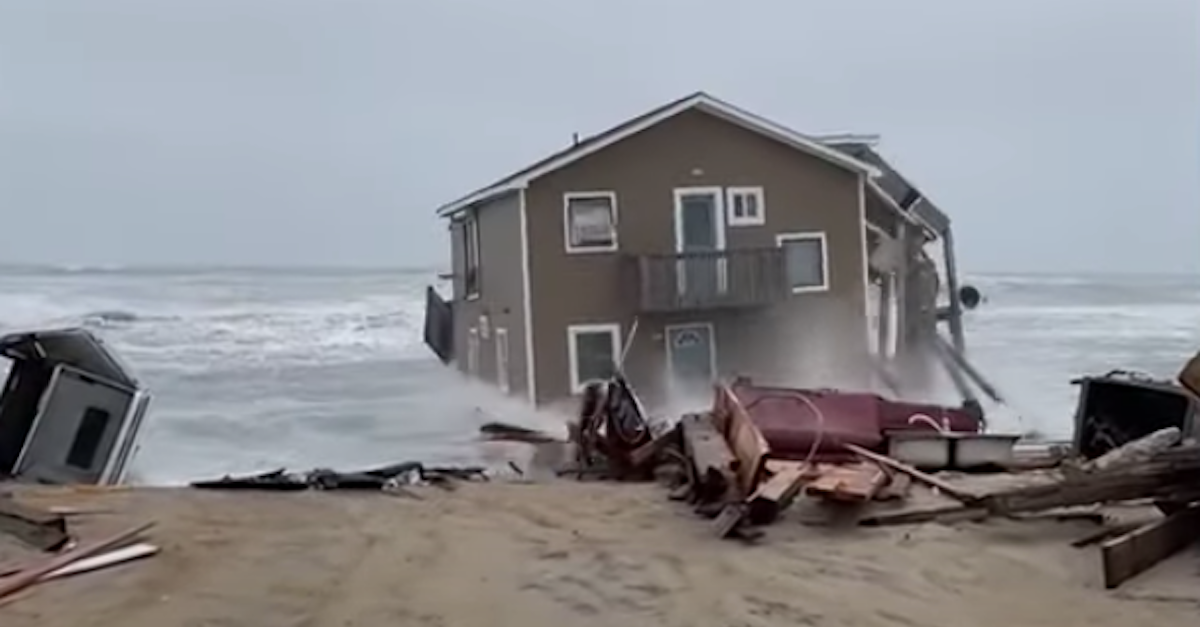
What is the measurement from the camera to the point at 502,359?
19.9 m

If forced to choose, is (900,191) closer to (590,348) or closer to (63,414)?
(590,348)

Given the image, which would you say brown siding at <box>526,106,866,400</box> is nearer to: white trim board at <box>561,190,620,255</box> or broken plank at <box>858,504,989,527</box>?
white trim board at <box>561,190,620,255</box>

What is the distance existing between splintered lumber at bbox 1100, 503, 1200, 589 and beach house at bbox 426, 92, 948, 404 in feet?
43.7

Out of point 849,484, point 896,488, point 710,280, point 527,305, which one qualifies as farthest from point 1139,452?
point 527,305

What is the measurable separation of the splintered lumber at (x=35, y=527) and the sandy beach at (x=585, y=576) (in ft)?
0.53

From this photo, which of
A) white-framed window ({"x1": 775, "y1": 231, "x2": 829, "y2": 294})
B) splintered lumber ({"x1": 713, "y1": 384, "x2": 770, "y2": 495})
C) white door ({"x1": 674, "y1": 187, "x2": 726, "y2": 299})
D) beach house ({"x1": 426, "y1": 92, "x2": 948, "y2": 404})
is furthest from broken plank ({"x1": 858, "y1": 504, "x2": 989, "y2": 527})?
white-framed window ({"x1": 775, "y1": 231, "x2": 829, "y2": 294})

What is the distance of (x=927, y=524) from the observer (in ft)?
18.9

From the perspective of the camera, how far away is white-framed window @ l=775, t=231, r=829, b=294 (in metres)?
19.5

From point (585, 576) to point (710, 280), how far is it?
1377cm

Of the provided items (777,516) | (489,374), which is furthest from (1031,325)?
(777,516)

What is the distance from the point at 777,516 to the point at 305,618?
245 centimetres

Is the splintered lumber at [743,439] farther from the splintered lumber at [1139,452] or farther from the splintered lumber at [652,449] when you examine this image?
the splintered lumber at [1139,452]

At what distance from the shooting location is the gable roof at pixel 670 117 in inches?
723

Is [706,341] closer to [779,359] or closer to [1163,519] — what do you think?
[779,359]
